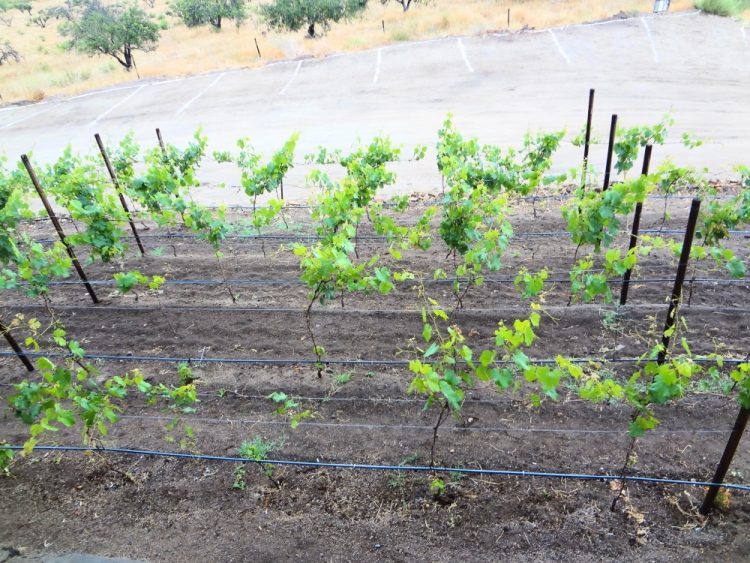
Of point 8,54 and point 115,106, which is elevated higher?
point 8,54

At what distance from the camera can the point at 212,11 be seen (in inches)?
1170

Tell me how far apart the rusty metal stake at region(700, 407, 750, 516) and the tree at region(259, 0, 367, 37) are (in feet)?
81.5

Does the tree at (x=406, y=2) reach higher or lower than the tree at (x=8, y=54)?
higher

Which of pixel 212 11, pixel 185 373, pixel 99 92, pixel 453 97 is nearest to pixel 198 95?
pixel 99 92

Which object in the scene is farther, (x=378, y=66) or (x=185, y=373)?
(x=378, y=66)

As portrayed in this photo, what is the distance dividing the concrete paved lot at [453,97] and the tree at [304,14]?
5373 mm

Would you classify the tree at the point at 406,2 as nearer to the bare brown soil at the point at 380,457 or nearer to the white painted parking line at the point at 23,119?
the white painted parking line at the point at 23,119

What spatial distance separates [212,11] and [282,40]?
8.45 meters

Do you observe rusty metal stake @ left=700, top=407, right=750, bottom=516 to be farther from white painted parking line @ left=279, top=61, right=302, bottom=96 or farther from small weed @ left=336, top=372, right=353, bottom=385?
white painted parking line @ left=279, top=61, right=302, bottom=96

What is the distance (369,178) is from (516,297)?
2.12 metres

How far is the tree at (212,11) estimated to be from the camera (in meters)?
28.9

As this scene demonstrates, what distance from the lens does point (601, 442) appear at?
12.2ft

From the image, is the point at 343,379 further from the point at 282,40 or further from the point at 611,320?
the point at 282,40

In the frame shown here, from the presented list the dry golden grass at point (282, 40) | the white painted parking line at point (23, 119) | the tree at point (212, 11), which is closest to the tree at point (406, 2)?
the dry golden grass at point (282, 40)
